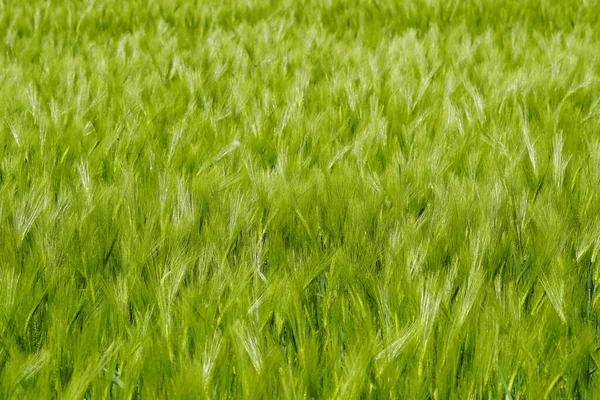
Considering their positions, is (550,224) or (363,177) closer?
(550,224)

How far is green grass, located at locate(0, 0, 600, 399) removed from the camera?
83cm

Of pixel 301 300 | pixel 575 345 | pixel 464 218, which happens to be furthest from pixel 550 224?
pixel 301 300

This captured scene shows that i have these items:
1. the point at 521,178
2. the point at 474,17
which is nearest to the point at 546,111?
the point at 521,178

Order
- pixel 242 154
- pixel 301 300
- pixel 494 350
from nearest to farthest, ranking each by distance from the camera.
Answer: pixel 494 350 < pixel 301 300 < pixel 242 154

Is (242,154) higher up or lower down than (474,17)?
higher up

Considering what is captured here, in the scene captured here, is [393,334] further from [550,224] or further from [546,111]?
[546,111]

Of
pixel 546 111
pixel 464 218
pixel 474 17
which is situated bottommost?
pixel 474 17

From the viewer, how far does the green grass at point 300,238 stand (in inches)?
32.8

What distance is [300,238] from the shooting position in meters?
1.19

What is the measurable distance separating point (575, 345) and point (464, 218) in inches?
14.0

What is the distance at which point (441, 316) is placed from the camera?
36.4 inches

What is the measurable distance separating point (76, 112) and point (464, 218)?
3.89 ft

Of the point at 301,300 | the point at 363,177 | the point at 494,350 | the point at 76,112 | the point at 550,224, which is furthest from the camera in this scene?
the point at 76,112

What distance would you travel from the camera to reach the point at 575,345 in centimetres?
87
